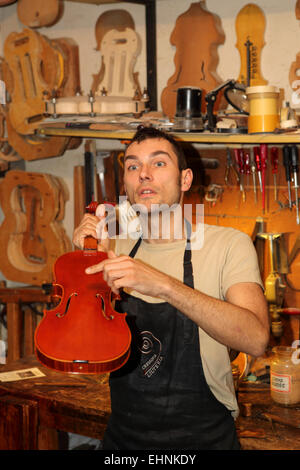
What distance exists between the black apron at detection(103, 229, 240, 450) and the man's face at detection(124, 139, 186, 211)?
0.77 feet

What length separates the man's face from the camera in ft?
7.16

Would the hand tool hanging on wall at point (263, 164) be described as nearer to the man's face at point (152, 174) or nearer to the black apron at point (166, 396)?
the man's face at point (152, 174)

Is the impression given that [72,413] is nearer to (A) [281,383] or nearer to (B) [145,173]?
(A) [281,383]

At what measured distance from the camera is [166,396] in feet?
6.97

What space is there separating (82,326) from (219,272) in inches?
20.9

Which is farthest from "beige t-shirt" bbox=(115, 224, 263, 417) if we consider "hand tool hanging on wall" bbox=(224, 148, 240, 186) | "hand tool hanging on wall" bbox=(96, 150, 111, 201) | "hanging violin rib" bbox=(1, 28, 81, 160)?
"hanging violin rib" bbox=(1, 28, 81, 160)

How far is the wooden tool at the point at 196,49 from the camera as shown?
337cm

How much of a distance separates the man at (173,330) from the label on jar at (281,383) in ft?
1.92

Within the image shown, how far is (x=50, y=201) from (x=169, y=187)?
78.3 inches

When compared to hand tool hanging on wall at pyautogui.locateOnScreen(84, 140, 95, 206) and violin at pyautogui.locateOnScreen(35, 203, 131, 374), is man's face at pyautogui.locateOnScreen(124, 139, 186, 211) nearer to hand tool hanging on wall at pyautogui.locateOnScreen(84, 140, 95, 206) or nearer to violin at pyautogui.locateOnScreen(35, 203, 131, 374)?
violin at pyautogui.locateOnScreen(35, 203, 131, 374)

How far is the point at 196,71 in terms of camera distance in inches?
135

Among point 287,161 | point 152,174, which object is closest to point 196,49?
point 287,161

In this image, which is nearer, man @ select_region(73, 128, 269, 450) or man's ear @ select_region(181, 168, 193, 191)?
man @ select_region(73, 128, 269, 450)

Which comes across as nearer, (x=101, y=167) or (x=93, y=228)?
(x=93, y=228)
